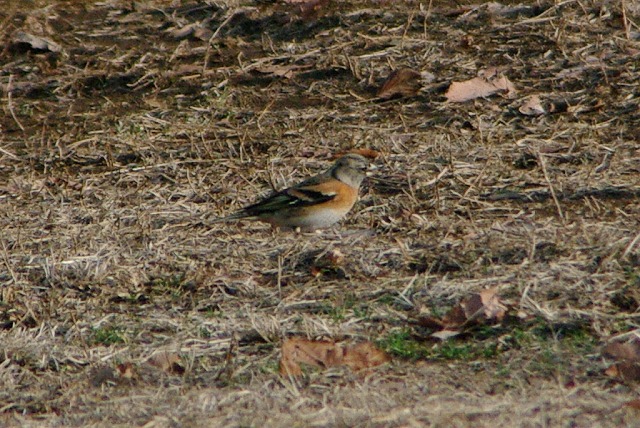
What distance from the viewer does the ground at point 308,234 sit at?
16.7ft

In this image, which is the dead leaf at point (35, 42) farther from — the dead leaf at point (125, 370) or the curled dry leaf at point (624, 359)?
the curled dry leaf at point (624, 359)

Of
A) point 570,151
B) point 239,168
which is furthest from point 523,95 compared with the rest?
point 239,168

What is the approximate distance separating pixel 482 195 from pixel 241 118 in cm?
231

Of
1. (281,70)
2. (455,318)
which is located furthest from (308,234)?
(281,70)

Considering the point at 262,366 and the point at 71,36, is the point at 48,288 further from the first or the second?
the point at 71,36

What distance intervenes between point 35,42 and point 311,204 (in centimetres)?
412

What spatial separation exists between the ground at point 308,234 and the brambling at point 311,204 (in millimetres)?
132

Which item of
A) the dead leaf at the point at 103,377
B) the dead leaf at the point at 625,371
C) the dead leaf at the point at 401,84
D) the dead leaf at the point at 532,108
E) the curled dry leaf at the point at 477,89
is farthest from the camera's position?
the dead leaf at the point at 401,84

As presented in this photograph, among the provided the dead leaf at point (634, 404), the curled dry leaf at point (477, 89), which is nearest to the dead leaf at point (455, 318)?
the dead leaf at point (634, 404)

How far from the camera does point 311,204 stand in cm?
735

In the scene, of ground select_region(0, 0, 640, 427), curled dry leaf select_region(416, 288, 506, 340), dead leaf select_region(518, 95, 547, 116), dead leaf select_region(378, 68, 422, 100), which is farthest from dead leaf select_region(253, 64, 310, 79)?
curled dry leaf select_region(416, 288, 506, 340)

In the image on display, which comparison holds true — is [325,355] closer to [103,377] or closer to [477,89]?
[103,377]

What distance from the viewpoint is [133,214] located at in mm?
7621

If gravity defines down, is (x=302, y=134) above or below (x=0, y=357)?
below
